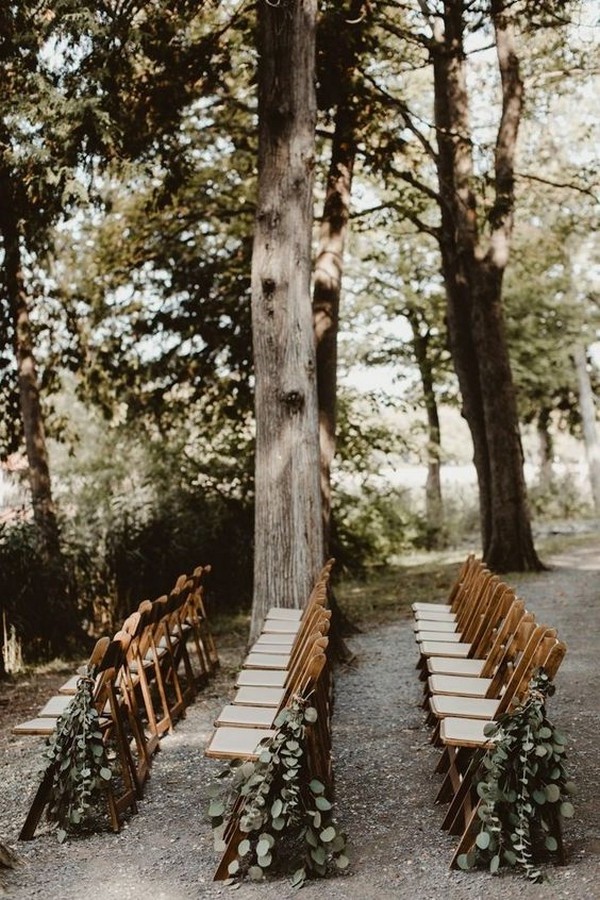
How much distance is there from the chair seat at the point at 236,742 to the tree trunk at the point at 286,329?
12.8ft

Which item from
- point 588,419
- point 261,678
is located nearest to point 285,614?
point 261,678

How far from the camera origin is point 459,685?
6.09m

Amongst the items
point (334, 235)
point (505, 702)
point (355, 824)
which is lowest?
point (355, 824)

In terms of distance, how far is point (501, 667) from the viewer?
19.1 ft

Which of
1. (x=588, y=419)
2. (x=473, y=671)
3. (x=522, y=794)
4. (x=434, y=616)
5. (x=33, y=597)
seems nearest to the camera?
(x=522, y=794)

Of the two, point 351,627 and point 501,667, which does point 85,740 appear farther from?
point 351,627

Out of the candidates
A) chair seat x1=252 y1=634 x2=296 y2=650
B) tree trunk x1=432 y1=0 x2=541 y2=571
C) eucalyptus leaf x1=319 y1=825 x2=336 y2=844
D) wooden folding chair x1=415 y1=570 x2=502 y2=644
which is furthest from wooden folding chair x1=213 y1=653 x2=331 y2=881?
tree trunk x1=432 y1=0 x2=541 y2=571

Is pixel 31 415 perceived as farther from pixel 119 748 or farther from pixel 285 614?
pixel 119 748

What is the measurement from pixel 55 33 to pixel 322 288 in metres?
4.29

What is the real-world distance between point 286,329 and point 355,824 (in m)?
5.14

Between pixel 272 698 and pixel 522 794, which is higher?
pixel 272 698

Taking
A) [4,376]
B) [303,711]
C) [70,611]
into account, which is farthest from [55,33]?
[303,711]

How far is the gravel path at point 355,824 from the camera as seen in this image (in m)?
4.60

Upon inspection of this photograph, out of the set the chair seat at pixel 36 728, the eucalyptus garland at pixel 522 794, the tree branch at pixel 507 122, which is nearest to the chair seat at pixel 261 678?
the chair seat at pixel 36 728
